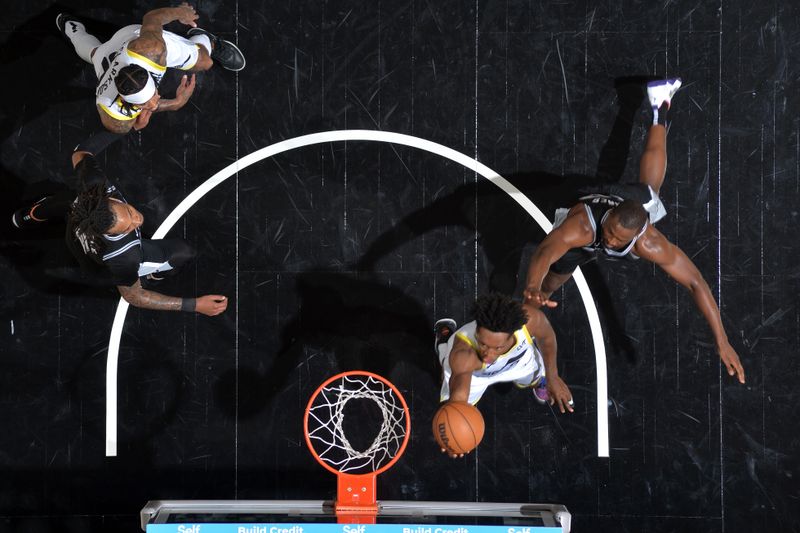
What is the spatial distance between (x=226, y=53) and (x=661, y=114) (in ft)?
12.8

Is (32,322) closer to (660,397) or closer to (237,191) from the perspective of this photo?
(237,191)

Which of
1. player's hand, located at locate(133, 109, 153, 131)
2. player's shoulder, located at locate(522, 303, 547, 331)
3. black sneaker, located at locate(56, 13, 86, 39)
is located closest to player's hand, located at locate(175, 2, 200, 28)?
player's hand, located at locate(133, 109, 153, 131)

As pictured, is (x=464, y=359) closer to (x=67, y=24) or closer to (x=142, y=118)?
(x=142, y=118)

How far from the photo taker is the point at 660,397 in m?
6.55

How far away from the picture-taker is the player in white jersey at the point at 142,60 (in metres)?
5.36

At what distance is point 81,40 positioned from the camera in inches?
246

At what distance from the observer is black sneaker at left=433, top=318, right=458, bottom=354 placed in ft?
21.0

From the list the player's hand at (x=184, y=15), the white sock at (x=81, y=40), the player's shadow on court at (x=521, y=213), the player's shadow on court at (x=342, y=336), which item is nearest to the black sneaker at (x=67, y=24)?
the white sock at (x=81, y=40)

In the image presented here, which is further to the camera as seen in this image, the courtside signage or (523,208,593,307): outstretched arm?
(523,208,593,307): outstretched arm

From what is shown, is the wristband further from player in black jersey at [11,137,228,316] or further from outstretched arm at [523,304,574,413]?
→ outstretched arm at [523,304,574,413]

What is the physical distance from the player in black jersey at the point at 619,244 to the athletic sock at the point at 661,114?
64 centimetres

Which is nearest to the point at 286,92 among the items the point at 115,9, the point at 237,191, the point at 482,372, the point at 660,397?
the point at 237,191

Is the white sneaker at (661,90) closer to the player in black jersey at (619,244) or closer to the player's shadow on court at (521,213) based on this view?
the player's shadow on court at (521,213)

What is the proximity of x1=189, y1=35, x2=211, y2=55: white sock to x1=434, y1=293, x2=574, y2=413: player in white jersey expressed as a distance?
10.4 feet
